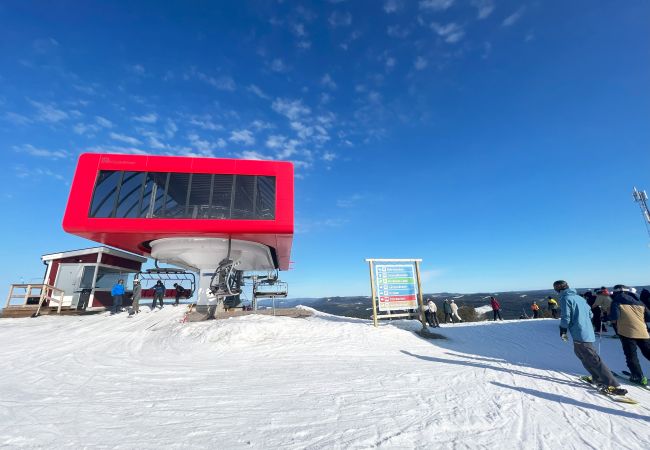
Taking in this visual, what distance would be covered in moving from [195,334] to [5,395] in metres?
4.69

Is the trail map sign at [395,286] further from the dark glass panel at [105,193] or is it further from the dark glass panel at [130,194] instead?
the dark glass panel at [105,193]

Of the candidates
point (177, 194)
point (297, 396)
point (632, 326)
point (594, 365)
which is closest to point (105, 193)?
point (177, 194)

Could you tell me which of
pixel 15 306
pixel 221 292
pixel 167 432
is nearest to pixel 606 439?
pixel 167 432

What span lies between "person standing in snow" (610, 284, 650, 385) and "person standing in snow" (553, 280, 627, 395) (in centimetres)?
102

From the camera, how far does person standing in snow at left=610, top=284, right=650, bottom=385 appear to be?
5.16 meters

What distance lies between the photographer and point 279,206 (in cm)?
1326

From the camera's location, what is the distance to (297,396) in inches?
166

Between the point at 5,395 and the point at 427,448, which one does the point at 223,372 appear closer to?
the point at 5,395

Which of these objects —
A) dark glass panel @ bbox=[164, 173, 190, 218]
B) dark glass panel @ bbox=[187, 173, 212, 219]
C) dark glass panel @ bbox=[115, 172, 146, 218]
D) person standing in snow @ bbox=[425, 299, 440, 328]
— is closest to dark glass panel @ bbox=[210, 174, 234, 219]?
dark glass panel @ bbox=[187, 173, 212, 219]

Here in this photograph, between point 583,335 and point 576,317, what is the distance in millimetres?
303

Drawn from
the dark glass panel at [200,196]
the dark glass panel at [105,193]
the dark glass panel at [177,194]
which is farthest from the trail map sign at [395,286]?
the dark glass panel at [105,193]

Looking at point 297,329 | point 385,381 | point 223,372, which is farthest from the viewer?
point 297,329

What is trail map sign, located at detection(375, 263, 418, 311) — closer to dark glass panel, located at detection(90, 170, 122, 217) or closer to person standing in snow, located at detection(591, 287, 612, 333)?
person standing in snow, located at detection(591, 287, 612, 333)

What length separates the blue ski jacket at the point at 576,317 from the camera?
4793mm
